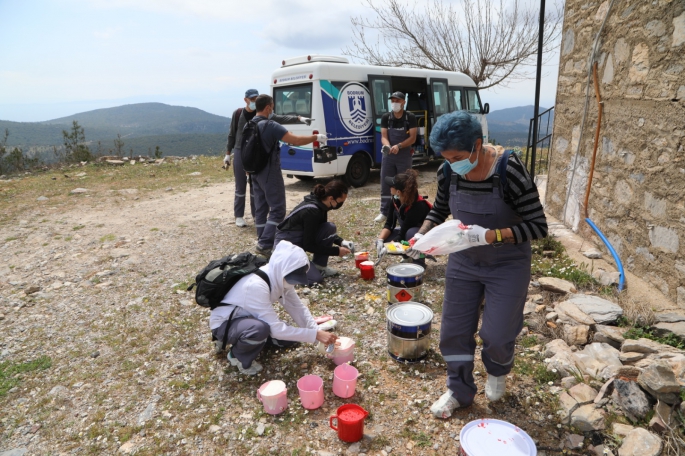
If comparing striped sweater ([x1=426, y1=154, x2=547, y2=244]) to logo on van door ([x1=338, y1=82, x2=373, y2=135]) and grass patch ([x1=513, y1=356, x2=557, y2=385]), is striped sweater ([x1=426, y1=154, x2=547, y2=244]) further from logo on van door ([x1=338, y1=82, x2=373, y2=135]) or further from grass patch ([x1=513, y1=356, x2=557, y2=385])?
logo on van door ([x1=338, y1=82, x2=373, y2=135])

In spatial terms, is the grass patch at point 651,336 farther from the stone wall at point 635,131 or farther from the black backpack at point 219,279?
the black backpack at point 219,279

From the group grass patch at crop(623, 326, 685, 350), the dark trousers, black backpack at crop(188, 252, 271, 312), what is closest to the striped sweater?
grass patch at crop(623, 326, 685, 350)

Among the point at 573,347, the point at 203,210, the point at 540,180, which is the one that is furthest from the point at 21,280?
the point at 540,180

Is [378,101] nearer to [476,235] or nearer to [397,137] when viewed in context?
[397,137]

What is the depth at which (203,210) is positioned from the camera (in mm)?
8172

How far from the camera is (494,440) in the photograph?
213 centimetres

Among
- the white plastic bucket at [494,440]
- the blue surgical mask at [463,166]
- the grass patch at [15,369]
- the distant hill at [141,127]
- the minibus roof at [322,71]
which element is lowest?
the grass patch at [15,369]

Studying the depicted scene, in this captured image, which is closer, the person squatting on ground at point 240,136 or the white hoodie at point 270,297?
the white hoodie at point 270,297

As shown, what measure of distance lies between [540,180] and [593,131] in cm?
385

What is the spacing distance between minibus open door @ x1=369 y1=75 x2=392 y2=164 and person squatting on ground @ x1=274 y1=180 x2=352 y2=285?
486cm

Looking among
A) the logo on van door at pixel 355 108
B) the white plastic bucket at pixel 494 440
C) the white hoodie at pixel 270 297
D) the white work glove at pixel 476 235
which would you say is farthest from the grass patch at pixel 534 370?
the logo on van door at pixel 355 108

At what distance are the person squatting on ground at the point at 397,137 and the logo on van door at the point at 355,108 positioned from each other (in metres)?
2.66

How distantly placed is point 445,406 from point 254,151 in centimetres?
387

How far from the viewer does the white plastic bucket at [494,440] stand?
204 centimetres
